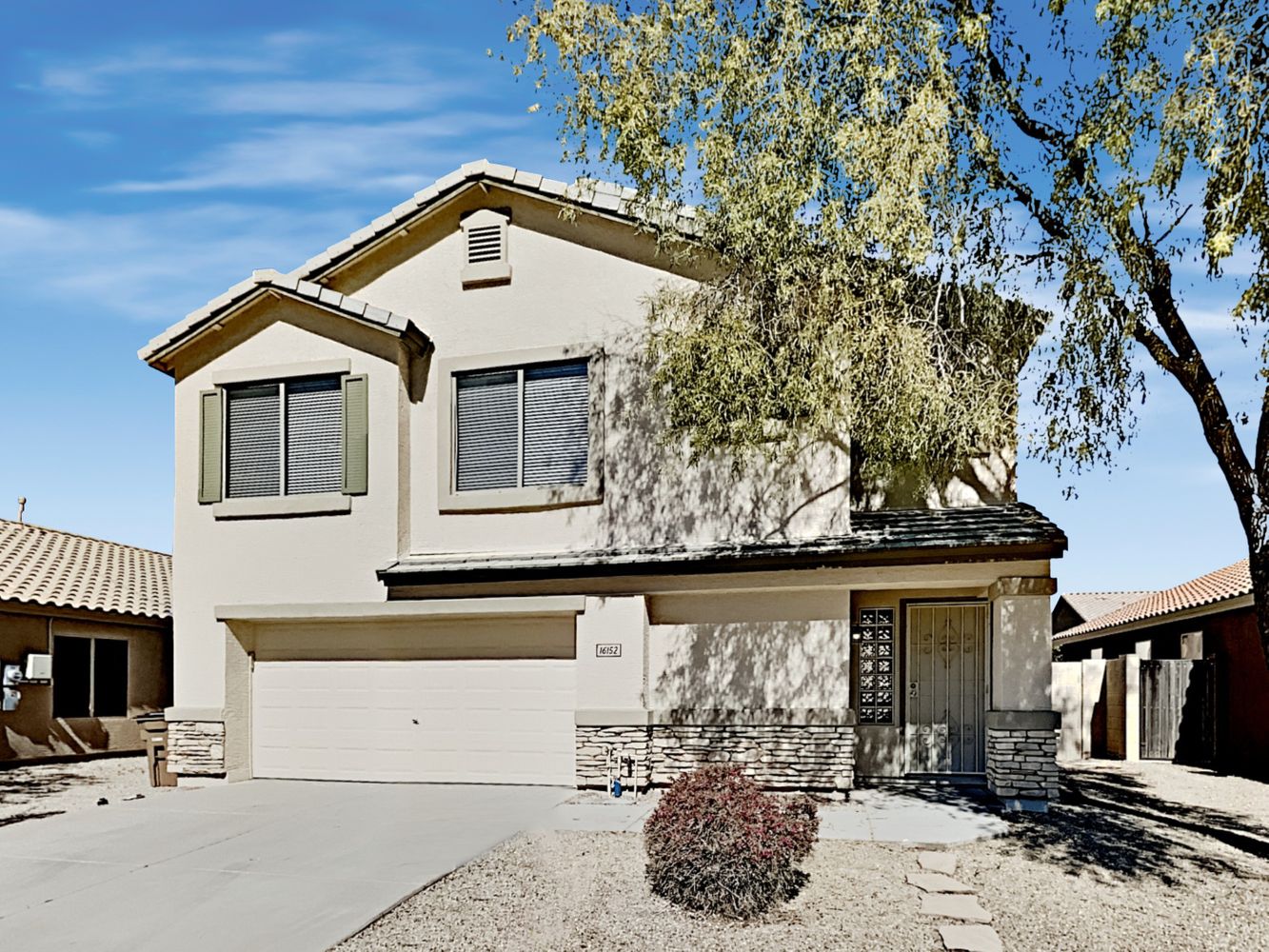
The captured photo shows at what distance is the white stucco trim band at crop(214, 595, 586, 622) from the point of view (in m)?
13.5

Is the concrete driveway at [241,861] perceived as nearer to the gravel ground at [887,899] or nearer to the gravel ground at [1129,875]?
the gravel ground at [887,899]

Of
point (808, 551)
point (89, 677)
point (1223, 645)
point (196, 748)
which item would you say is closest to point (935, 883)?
point (808, 551)

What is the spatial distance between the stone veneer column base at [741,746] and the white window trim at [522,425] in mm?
2913

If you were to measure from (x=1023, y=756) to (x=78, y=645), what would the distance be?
15677 mm

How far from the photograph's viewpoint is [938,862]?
9.39 meters

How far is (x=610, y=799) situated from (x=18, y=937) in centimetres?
645

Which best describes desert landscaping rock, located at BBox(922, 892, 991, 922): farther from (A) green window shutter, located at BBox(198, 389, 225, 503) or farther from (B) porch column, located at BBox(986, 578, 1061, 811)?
(A) green window shutter, located at BBox(198, 389, 225, 503)

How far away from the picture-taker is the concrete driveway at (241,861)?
7.79 m

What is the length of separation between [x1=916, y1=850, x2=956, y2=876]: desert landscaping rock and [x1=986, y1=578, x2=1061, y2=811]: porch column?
260 cm

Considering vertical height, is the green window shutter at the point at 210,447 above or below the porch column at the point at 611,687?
above

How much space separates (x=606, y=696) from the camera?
13180 mm

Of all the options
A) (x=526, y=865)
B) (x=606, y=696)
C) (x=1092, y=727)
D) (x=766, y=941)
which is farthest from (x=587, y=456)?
(x=1092, y=727)

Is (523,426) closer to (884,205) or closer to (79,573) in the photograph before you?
(884,205)

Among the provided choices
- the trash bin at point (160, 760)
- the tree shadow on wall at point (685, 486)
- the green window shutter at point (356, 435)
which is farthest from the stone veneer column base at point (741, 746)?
the trash bin at point (160, 760)
